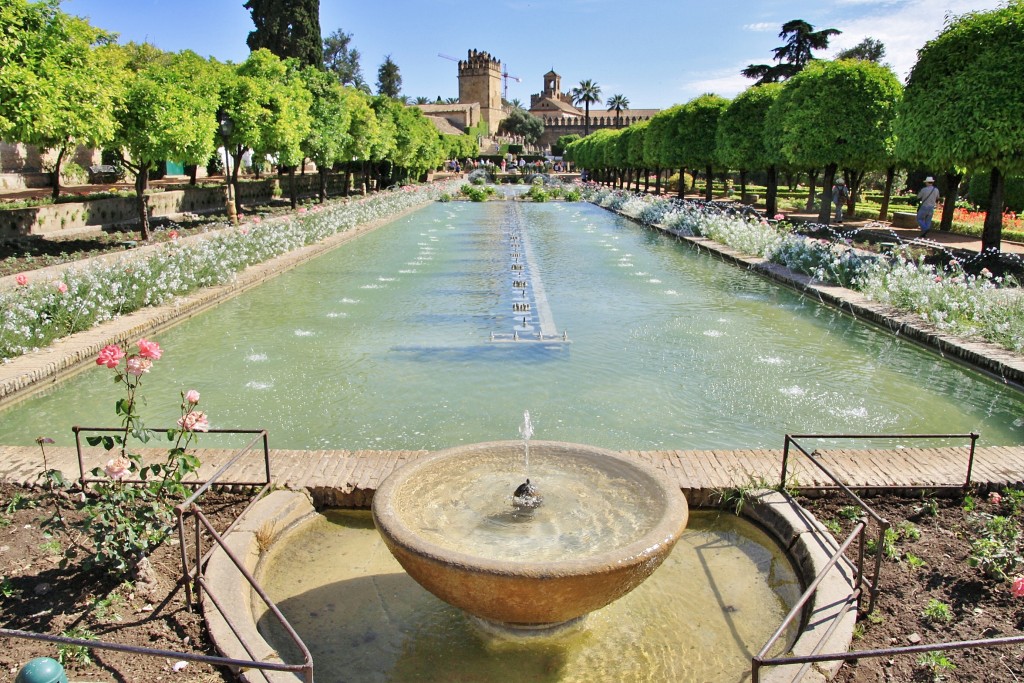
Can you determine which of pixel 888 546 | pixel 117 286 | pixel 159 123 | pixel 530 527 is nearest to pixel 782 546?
pixel 888 546

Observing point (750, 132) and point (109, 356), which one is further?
point (750, 132)

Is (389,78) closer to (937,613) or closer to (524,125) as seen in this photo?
(524,125)

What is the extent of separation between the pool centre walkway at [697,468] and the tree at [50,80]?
8531mm

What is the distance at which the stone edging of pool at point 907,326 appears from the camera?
288 inches

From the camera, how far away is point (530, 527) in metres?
3.48

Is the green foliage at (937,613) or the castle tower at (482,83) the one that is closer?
the green foliage at (937,613)

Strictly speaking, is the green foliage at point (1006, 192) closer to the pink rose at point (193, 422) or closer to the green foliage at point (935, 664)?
the green foliage at point (935, 664)

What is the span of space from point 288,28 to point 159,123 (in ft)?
125

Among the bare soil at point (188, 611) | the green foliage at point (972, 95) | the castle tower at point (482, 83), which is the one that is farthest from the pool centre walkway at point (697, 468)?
the castle tower at point (482, 83)

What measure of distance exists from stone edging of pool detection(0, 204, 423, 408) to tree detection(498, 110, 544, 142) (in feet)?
308

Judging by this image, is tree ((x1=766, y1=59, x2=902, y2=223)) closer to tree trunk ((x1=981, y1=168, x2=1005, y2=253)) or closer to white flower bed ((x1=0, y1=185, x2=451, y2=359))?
tree trunk ((x1=981, y1=168, x2=1005, y2=253))

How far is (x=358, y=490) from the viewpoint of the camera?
4496 millimetres

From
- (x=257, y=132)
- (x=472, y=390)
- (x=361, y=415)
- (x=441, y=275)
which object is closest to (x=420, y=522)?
(x=361, y=415)

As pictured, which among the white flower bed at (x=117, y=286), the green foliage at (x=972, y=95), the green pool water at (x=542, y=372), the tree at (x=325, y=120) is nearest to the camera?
the green pool water at (x=542, y=372)
